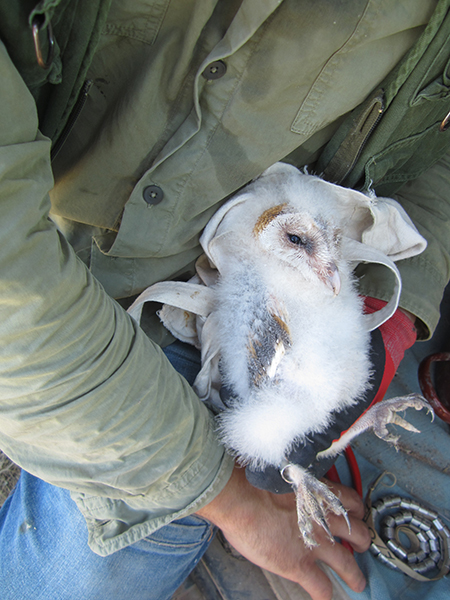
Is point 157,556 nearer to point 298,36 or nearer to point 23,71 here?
point 23,71

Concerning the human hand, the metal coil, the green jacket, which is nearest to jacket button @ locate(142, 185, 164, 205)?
the green jacket

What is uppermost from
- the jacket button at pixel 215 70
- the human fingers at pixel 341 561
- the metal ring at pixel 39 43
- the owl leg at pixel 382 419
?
the jacket button at pixel 215 70

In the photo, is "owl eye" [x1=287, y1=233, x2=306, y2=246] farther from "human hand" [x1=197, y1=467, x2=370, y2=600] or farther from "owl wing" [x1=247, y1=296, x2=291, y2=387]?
"human hand" [x1=197, y1=467, x2=370, y2=600]

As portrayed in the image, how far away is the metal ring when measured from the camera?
0.66 meters

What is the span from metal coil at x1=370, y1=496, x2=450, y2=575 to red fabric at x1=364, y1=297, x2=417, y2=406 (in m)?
0.73

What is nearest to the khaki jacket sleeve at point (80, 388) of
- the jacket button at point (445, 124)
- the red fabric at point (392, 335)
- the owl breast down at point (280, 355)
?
the owl breast down at point (280, 355)

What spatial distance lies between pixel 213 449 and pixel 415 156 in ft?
3.86

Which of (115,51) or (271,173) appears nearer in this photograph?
(115,51)

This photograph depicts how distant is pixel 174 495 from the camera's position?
3.71 ft

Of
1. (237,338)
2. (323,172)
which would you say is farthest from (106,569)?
(323,172)

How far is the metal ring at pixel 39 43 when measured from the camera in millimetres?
658

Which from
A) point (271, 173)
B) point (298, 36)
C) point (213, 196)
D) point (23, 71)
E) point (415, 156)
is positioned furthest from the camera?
point (415, 156)

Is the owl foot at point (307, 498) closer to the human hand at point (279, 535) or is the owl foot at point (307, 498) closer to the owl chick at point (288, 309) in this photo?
the owl chick at point (288, 309)

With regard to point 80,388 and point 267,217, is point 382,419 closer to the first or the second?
point 267,217
